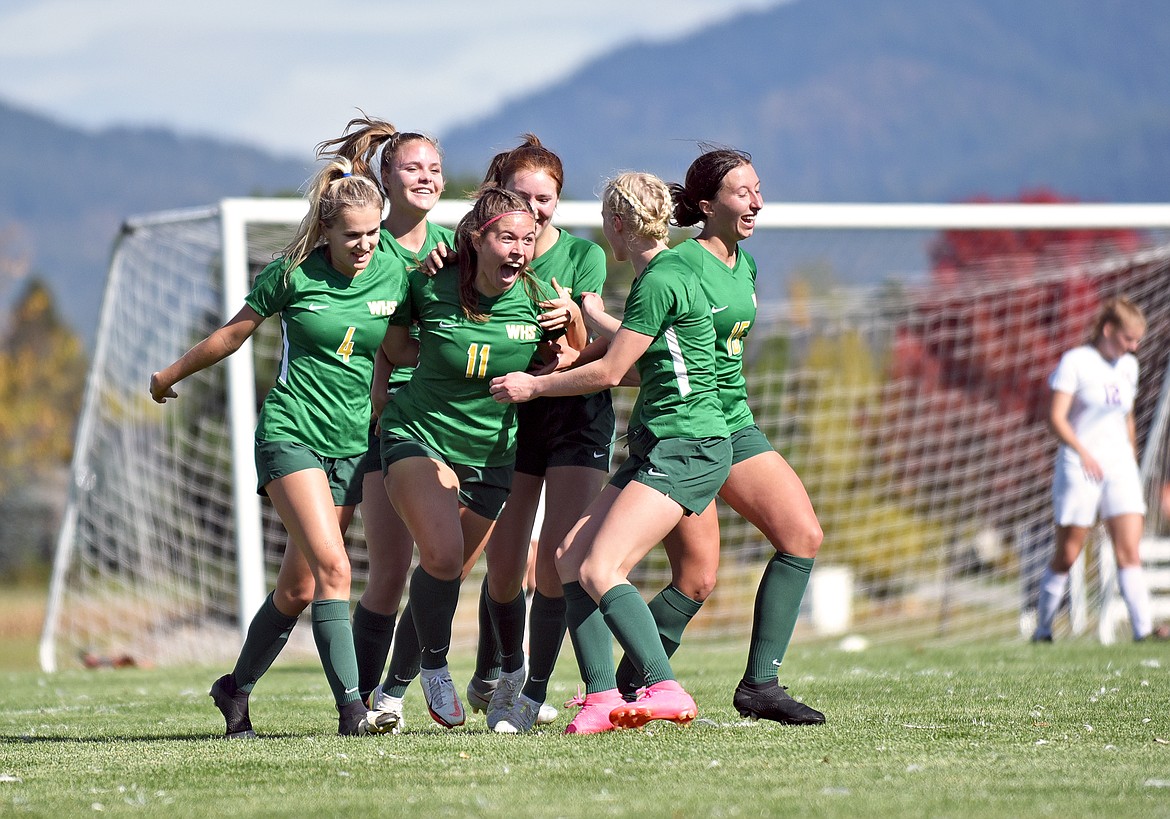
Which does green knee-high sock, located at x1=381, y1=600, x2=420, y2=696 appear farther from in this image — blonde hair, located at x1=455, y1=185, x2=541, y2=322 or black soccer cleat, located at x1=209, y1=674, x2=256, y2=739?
blonde hair, located at x1=455, y1=185, x2=541, y2=322

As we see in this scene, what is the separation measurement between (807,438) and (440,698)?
13433mm

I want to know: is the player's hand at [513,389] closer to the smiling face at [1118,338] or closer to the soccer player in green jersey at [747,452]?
the soccer player in green jersey at [747,452]

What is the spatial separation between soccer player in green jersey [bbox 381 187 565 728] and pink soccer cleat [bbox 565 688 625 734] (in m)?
0.59

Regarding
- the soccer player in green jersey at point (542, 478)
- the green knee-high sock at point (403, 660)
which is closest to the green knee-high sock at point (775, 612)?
the soccer player in green jersey at point (542, 478)

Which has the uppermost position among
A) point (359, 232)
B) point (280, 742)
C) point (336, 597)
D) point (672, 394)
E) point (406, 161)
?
point (406, 161)

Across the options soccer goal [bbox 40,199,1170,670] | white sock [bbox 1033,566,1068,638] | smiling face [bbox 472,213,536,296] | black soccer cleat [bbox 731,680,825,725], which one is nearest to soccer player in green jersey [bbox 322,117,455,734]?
smiling face [bbox 472,213,536,296]

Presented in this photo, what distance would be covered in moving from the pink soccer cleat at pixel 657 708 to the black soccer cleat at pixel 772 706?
1.44 feet

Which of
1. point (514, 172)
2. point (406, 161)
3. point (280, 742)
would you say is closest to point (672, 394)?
point (514, 172)

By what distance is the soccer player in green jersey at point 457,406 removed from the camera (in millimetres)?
4789

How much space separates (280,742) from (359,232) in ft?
5.88

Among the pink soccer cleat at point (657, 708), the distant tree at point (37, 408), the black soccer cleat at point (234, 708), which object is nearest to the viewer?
the pink soccer cleat at point (657, 708)

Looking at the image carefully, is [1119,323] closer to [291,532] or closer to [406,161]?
[406,161]

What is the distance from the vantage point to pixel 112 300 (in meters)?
11.6

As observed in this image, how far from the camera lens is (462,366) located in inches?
190
